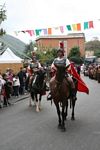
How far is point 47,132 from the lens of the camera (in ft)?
37.9

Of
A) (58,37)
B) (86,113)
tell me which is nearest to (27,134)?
(86,113)

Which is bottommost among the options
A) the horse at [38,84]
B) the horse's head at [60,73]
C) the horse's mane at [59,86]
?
the horse at [38,84]

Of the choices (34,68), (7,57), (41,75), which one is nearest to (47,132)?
(41,75)

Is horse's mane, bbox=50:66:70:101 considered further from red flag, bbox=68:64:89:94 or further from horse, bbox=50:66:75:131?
red flag, bbox=68:64:89:94

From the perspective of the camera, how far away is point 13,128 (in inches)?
492

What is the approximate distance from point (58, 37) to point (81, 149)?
103 m

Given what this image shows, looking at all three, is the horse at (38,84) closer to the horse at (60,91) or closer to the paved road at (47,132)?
the paved road at (47,132)

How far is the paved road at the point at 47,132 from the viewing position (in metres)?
9.77

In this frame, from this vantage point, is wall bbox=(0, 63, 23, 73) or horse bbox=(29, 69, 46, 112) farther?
wall bbox=(0, 63, 23, 73)

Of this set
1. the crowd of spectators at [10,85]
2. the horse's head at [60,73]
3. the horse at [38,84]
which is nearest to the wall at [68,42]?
the crowd of spectators at [10,85]

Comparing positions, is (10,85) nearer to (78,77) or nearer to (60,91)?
(78,77)

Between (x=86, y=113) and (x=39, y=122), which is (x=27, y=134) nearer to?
(x=39, y=122)

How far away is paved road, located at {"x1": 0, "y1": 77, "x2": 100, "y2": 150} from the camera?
9.77 meters

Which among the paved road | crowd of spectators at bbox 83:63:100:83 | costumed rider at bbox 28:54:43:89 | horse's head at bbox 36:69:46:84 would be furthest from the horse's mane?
crowd of spectators at bbox 83:63:100:83
